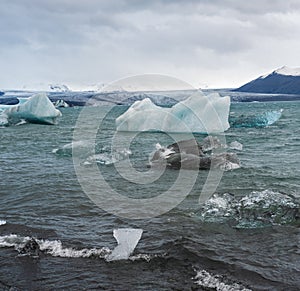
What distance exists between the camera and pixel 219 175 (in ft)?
34.3

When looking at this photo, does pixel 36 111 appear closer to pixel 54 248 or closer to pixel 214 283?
pixel 54 248

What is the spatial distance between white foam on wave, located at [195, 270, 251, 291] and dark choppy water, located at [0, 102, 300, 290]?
1 centimetres

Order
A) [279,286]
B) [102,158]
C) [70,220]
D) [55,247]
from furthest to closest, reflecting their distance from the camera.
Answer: [102,158] < [70,220] < [55,247] < [279,286]

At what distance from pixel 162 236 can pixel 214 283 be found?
1.69 m

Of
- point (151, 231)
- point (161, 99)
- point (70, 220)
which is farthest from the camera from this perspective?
point (161, 99)

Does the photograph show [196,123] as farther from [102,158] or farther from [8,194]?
[8,194]

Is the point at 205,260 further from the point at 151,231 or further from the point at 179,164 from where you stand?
the point at 179,164

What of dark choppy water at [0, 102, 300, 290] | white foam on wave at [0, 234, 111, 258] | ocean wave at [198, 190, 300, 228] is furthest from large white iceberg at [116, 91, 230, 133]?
white foam on wave at [0, 234, 111, 258]

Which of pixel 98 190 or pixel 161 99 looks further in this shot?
pixel 161 99

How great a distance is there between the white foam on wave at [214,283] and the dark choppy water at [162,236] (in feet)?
0.04

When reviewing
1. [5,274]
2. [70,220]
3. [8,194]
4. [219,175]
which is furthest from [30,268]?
[219,175]

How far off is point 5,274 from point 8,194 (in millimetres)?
4212

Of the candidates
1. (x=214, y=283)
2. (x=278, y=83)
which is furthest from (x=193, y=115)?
(x=278, y=83)

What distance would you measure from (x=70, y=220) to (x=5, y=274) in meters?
2.19
